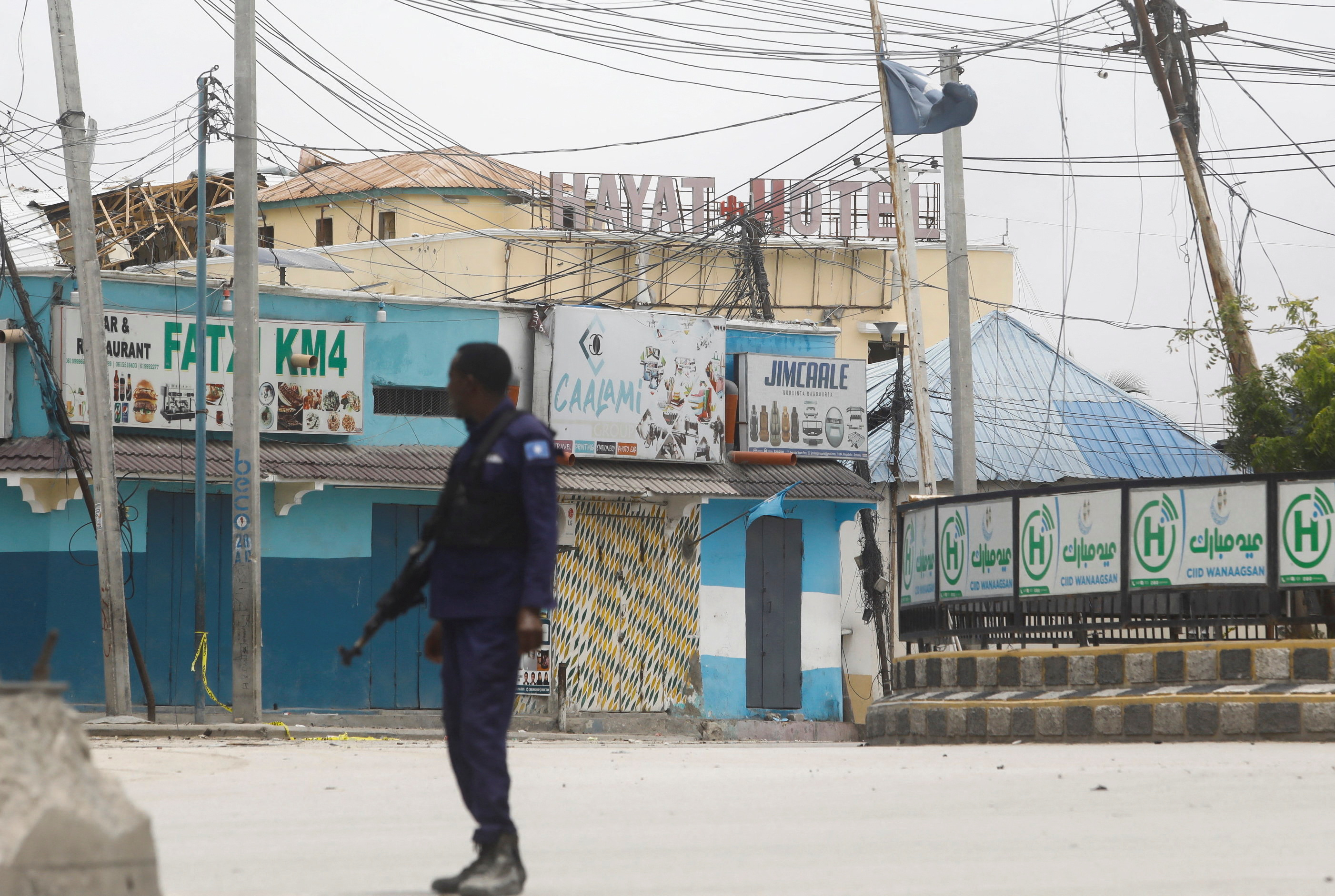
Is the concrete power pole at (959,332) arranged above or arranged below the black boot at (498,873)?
above

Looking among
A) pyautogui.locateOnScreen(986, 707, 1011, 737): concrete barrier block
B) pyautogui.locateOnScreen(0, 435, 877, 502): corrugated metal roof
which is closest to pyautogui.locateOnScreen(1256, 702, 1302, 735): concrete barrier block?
pyautogui.locateOnScreen(986, 707, 1011, 737): concrete barrier block

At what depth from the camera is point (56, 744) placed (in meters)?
3.92

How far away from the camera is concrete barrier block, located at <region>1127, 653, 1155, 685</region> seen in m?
12.5

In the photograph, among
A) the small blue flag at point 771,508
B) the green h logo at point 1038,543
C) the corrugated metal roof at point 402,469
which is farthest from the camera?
the small blue flag at point 771,508

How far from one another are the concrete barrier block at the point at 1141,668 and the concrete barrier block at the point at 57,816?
999 centimetres

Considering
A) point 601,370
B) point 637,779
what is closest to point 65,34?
point 601,370

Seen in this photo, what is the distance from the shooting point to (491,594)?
5.14 meters

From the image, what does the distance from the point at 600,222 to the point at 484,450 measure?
43333 mm

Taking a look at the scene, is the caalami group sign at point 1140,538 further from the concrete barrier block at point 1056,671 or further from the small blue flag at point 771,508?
the small blue flag at point 771,508

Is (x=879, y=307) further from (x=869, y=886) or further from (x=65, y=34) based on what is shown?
(x=869, y=886)

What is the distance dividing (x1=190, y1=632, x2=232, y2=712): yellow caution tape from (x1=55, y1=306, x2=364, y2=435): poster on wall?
9.90 ft

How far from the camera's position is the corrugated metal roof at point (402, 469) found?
2038 cm

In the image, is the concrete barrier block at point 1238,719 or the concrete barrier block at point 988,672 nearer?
the concrete barrier block at point 1238,719

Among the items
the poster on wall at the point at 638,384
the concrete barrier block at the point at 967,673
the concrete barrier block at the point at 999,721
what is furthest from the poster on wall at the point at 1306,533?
the poster on wall at the point at 638,384
